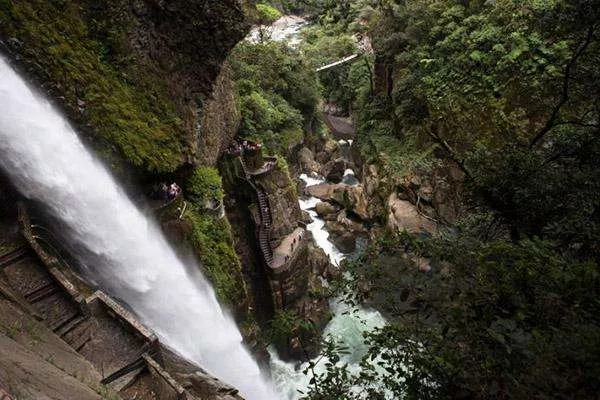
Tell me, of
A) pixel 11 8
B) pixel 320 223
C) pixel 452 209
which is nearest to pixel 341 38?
pixel 320 223

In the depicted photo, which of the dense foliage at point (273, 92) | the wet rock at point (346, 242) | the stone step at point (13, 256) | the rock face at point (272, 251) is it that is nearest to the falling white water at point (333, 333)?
the wet rock at point (346, 242)

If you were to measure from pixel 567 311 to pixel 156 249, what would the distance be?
8.69 m

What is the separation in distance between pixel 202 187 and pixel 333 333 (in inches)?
409

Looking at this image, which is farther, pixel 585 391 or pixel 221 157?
pixel 221 157

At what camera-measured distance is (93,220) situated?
8391 millimetres

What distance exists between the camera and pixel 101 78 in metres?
10.2

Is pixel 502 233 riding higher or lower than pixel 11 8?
lower

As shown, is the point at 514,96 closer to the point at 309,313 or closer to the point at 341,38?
the point at 309,313

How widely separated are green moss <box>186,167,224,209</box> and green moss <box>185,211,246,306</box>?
0.51 metres

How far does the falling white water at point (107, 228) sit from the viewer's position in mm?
7480

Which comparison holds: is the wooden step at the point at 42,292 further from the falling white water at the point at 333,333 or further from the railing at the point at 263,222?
the railing at the point at 263,222

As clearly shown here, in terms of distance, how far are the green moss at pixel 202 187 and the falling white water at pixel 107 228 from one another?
2.53 m

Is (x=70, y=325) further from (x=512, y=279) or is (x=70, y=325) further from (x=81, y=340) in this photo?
(x=512, y=279)

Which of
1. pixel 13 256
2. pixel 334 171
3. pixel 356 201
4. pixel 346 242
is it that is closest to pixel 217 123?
pixel 13 256
